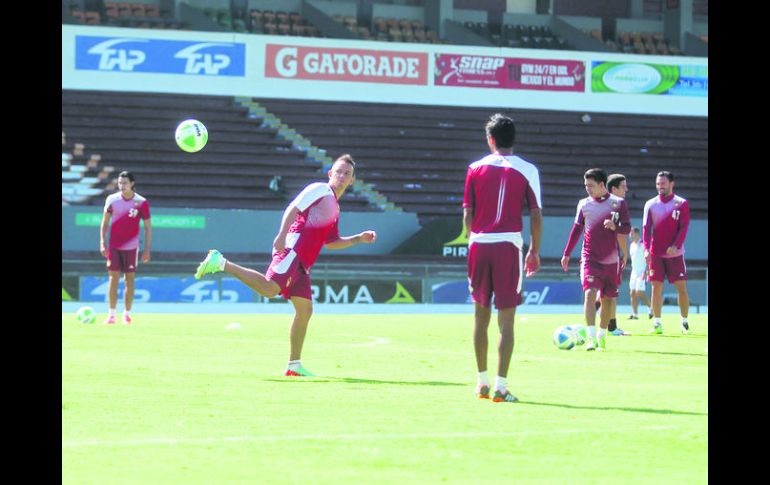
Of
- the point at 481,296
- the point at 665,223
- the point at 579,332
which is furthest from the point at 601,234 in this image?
the point at 481,296

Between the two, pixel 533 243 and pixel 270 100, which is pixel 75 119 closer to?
pixel 270 100

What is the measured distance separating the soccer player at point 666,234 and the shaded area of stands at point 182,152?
18604 mm

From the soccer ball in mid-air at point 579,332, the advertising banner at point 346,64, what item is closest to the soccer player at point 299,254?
the soccer ball in mid-air at point 579,332

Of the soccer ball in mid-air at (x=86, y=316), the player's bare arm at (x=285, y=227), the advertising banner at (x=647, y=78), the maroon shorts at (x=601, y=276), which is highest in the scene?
the advertising banner at (x=647, y=78)

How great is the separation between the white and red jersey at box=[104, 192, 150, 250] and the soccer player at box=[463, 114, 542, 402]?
12880 millimetres

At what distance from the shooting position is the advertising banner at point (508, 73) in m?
43.3

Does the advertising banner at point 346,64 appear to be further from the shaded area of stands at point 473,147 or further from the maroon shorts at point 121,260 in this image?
the maroon shorts at point 121,260

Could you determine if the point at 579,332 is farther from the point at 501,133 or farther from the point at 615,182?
the point at 501,133

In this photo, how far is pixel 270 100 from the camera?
139ft

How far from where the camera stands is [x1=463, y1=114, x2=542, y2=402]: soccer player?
33.2 feet

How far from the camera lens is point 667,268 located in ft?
69.7

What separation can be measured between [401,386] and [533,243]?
84.3 inches
